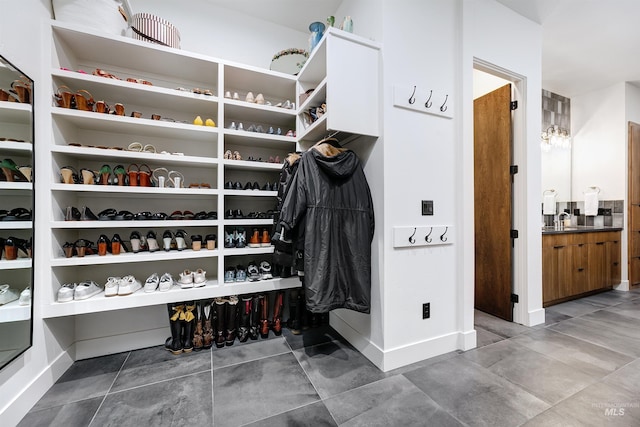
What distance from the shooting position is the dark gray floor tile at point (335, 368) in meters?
1.60

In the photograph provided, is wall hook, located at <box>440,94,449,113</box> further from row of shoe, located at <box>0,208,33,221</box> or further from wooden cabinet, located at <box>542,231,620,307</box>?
row of shoe, located at <box>0,208,33,221</box>

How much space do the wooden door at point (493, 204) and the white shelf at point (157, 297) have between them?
205 centimetres

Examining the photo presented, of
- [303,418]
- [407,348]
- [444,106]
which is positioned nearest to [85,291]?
[303,418]

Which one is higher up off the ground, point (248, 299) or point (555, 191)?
point (555, 191)

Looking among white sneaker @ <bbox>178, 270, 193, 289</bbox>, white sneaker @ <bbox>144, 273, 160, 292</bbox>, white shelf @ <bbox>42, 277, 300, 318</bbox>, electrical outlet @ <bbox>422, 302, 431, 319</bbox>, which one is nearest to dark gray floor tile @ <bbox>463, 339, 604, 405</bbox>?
electrical outlet @ <bbox>422, 302, 431, 319</bbox>

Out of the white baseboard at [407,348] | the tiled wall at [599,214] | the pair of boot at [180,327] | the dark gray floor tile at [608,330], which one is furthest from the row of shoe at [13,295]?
the tiled wall at [599,214]

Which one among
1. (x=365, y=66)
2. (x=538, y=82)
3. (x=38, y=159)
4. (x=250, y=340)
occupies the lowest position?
(x=250, y=340)

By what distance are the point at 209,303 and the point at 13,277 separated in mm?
1139

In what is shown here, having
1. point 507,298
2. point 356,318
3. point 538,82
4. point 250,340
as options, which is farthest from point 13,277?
point 538,82

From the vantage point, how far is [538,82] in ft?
8.25

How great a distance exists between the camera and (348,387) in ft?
5.17

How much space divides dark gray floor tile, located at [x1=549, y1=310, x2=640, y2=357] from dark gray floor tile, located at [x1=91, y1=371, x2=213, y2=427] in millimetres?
2962

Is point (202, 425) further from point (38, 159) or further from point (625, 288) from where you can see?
point (625, 288)

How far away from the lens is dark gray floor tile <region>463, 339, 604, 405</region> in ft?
5.02
